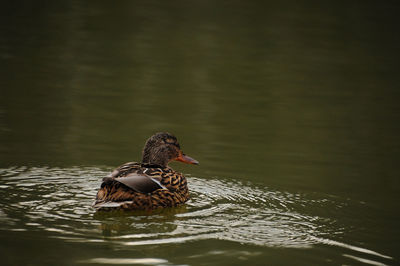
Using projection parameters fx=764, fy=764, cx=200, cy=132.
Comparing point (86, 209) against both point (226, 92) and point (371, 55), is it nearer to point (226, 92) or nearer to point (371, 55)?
point (226, 92)

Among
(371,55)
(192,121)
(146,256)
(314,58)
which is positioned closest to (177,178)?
(146,256)

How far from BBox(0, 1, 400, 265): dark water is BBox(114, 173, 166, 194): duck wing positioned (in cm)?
23

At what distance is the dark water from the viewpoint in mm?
5727

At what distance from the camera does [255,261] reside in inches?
214

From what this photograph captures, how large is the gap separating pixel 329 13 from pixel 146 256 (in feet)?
59.6

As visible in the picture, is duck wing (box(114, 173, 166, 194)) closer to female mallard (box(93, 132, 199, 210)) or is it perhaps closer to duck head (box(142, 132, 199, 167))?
female mallard (box(93, 132, 199, 210))

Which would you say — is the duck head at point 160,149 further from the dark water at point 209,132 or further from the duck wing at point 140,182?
the duck wing at point 140,182

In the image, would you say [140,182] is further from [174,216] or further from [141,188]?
[174,216]

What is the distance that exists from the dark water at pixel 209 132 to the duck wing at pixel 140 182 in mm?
230

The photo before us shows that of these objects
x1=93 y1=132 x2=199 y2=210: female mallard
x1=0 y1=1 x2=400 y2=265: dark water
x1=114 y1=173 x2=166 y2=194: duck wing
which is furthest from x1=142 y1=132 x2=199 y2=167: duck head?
x1=114 y1=173 x2=166 y2=194: duck wing

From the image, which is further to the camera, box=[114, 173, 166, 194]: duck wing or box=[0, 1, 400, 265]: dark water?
box=[114, 173, 166, 194]: duck wing

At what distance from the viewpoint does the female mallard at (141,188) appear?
629 cm

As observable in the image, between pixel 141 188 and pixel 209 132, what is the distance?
3.54m

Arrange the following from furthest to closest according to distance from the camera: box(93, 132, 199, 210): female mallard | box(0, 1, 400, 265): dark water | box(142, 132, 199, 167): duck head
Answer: box(142, 132, 199, 167): duck head → box(93, 132, 199, 210): female mallard → box(0, 1, 400, 265): dark water
